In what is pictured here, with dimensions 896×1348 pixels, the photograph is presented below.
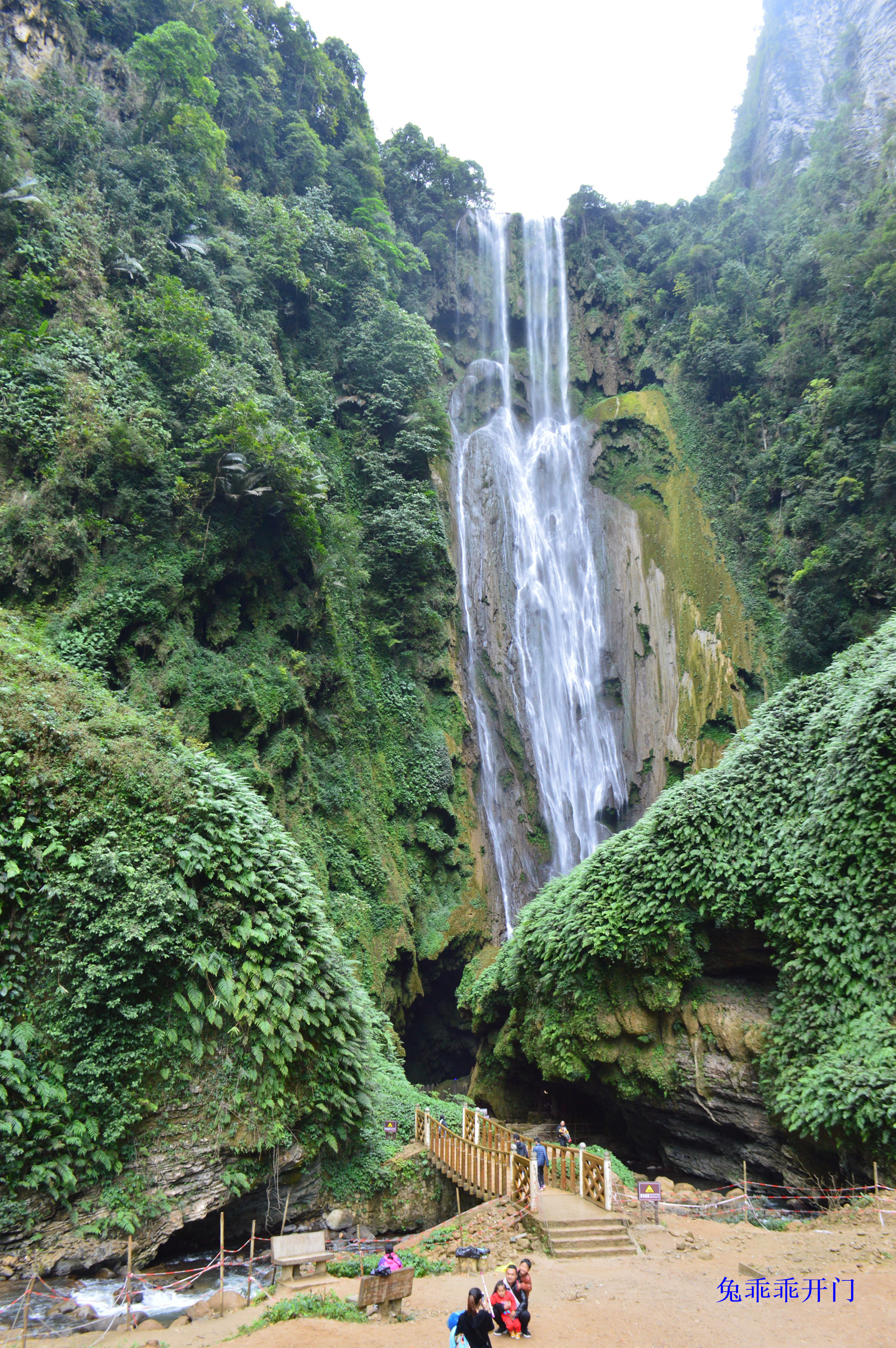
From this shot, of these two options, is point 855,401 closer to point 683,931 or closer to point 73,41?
point 683,931

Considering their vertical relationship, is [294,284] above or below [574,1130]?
above

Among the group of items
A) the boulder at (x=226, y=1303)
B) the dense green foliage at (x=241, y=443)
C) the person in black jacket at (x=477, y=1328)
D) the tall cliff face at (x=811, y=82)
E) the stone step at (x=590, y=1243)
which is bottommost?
the boulder at (x=226, y=1303)

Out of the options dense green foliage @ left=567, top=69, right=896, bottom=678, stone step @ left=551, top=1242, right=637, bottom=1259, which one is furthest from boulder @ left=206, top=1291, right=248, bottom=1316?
dense green foliage @ left=567, top=69, right=896, bottom=678

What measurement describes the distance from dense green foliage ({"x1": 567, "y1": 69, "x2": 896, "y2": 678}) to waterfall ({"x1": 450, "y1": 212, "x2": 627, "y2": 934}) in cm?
396

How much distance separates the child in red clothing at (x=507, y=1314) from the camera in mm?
5730

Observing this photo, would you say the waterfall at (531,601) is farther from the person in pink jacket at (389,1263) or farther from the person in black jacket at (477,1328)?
the person in black jacket at (477,1328)

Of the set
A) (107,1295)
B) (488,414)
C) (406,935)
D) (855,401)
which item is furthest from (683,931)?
(488,414)

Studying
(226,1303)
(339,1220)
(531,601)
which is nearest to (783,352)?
(531,601)

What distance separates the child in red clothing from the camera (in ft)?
18.8

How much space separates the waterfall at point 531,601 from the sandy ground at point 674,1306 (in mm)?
13753

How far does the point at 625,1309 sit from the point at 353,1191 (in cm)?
493

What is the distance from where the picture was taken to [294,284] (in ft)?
72.5

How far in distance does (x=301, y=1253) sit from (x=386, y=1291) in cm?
127

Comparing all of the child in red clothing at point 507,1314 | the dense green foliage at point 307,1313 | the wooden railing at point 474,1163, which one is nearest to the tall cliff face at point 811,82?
the wooden railing at point 474,1163
